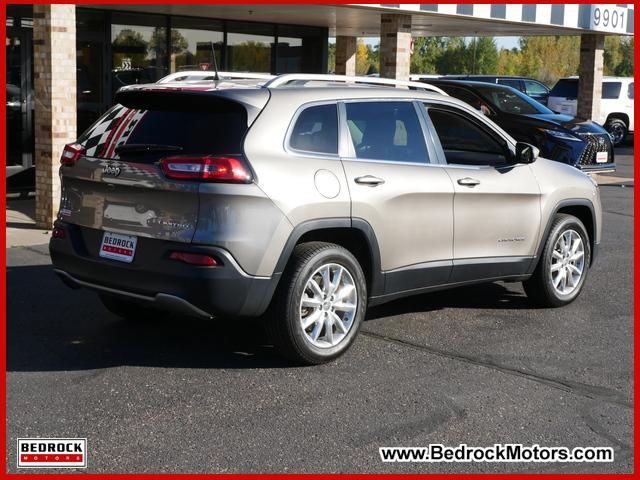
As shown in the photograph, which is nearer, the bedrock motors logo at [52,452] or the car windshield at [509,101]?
the bedrock motors logo at [52,452]

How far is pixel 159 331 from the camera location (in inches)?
271

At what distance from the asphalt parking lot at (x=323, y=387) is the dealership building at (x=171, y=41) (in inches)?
150

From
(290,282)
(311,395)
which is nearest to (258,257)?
(290,282)

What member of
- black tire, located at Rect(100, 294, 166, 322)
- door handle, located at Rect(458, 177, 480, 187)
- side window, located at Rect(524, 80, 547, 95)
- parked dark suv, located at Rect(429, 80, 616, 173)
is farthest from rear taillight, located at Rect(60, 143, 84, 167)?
side window, located at Rect(524, 80, 547, 95)

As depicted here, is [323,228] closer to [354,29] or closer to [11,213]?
[11,213]

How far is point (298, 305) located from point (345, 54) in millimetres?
17079

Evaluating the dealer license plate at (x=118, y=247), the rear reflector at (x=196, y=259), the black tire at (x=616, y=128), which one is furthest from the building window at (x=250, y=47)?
the black tire at (x=616, y=128)

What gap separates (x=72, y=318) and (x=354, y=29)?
14088mm

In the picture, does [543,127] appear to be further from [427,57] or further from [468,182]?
[427,57]

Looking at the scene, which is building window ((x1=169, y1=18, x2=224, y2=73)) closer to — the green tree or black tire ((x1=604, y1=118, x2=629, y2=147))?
black tire ((x1=604, y1=118, x2=629, y2=147))

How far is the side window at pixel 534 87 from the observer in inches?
1204

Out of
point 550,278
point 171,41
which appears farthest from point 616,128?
point 550,278

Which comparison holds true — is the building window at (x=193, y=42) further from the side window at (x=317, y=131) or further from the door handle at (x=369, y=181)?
the door handle at (x=369, y=181)

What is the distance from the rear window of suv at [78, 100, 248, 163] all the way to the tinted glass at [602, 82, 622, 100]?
2470cm
